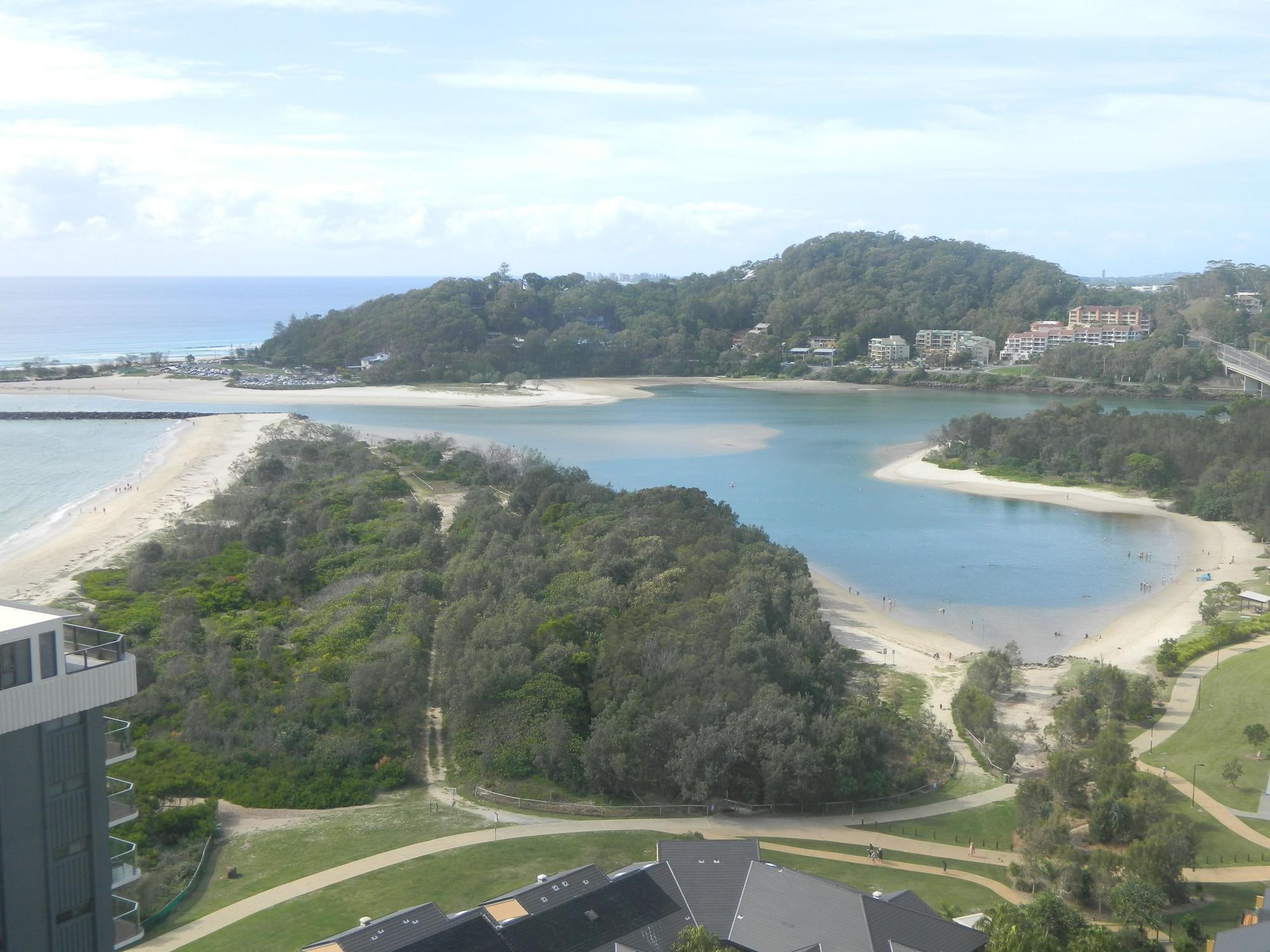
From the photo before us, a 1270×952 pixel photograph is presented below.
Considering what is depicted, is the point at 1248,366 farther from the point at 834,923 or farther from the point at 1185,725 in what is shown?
the point at 834,923

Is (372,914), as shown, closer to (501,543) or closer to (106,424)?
(501,543)

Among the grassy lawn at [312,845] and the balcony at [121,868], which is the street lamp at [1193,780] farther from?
the balcony at [121,868]

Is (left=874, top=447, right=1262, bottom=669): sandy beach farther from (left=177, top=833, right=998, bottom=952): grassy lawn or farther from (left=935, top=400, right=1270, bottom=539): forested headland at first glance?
(left=177, top=833, right=998, bottom=952): grassy lawn

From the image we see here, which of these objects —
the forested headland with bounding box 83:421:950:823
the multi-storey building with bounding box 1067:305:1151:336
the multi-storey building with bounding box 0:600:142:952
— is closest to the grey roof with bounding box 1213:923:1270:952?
the forested headland with bounding box 83:421:950:823

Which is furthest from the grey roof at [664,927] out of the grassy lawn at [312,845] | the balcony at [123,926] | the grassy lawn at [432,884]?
the balcony at [123,926]

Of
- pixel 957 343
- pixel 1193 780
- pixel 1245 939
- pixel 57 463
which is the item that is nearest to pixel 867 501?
pixel 1193 780

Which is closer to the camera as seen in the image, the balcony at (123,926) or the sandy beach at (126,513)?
the balcony at (123,926)
